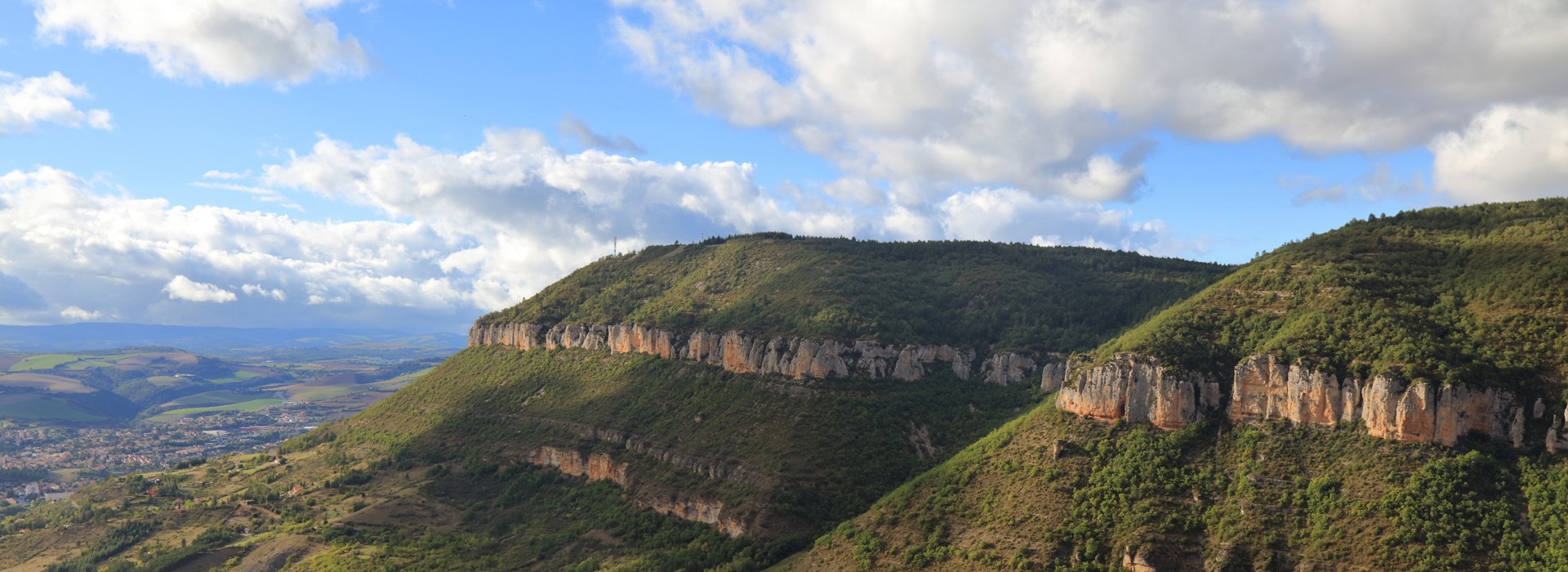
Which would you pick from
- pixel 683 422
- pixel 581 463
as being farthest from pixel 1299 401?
pixel 581 463

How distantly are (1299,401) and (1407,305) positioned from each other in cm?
1277

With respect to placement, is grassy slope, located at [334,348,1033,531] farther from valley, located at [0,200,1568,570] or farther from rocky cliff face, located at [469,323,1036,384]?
rocky cliff face, located at [469,323,1036,384]

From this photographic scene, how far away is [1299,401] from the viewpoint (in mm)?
73438

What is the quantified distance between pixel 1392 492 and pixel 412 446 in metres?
122

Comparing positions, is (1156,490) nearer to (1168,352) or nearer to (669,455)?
(1168,352)

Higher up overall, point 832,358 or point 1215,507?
point 832,358

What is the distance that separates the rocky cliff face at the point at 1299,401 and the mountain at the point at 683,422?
25.0 meters

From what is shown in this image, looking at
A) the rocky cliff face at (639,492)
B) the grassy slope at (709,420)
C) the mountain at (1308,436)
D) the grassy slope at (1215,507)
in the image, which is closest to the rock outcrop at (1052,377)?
the grassy slope at (709,420)

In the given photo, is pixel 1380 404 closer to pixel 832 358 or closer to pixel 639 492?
pixel 832 358

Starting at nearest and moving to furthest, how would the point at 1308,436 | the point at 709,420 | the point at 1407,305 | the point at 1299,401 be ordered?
the point at 1308,436
the point at 1299,401
the point at 1407,305
the point at 709,420

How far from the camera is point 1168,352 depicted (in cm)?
8069

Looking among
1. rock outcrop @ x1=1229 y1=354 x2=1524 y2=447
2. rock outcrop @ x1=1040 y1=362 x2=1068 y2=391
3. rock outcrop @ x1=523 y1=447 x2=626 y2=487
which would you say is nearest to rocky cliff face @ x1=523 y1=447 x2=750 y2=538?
rock outcrop @ x1=523 y1=447 x2=626 y2=487

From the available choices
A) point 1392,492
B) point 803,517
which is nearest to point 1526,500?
point 1392,492

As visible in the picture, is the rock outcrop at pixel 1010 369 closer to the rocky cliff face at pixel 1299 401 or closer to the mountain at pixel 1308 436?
the mountain at pixel 1308 436
